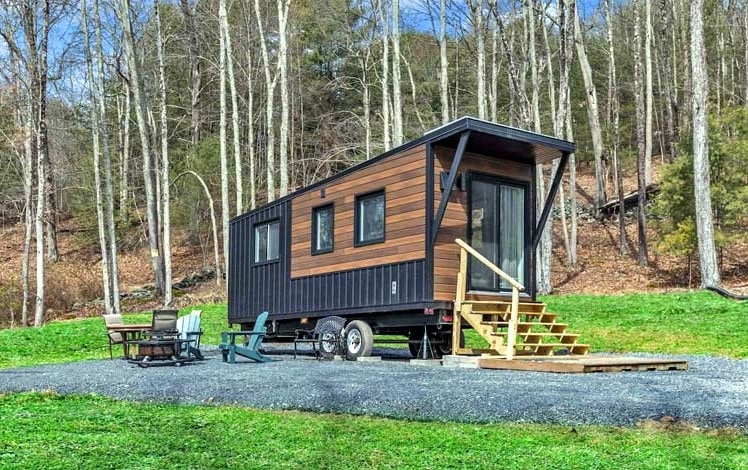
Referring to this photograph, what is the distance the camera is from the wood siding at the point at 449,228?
9039 millimetres

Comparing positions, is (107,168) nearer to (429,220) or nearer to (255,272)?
(255,272)

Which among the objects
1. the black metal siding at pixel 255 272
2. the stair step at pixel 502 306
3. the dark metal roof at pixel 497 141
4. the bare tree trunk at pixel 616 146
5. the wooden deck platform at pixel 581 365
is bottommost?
the wooden deck platform at pixel 581 365

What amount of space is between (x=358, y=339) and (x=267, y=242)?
Answer: 3380mm

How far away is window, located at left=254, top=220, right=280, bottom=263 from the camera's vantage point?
481 inches

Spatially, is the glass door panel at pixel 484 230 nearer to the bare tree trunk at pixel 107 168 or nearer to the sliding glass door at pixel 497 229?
the sliding glass door at pixel 497 229

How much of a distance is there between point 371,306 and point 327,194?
2127mm

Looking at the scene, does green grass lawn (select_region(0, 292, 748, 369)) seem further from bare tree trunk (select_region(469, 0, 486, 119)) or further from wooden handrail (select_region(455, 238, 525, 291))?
bare tree trunk (select_region(469, 0, 486, 119))

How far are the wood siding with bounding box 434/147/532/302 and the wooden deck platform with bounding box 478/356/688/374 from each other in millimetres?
1197

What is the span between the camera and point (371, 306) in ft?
32.2

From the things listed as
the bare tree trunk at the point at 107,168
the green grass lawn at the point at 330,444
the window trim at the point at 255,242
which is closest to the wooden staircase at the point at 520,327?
the green grass lawn at the point at 330,444

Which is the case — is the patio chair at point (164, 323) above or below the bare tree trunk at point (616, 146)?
below

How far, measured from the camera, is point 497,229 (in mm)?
9852

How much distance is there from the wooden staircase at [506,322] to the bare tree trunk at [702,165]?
7.61 meters

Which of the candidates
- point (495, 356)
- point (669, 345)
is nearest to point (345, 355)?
point (495, 356)
